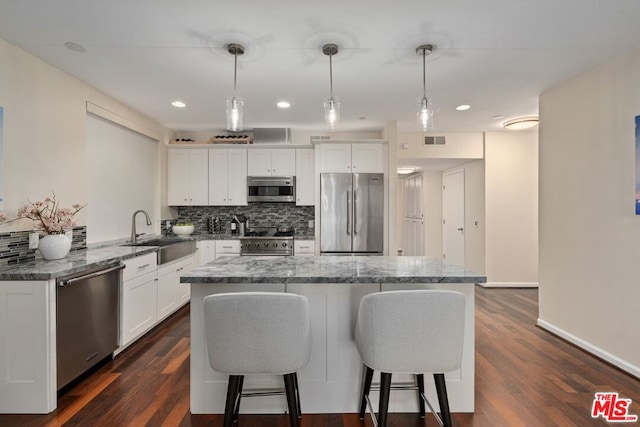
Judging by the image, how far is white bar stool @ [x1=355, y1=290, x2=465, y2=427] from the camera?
160cm

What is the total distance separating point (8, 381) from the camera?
Result: 2078 millimetres

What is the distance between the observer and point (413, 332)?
5.29ft

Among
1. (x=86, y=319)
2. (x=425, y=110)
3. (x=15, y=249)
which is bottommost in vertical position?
(x=86, y=319)

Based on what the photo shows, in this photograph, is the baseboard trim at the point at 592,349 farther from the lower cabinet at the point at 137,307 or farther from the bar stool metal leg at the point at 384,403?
the lower cabinet at the point at 137,307

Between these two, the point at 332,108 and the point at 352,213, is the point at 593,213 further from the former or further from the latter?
the point at 352,213

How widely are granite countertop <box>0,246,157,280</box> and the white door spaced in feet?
16.8

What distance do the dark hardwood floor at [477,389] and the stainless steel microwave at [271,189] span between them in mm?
2261

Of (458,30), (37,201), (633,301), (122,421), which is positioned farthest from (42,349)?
(633,301)

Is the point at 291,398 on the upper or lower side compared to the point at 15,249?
lower

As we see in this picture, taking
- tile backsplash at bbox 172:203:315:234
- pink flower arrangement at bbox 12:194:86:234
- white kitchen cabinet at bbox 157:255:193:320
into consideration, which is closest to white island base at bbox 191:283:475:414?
pink flower arrangement at bbox 12:194:86:234

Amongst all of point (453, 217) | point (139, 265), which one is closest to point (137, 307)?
point (139, 265)

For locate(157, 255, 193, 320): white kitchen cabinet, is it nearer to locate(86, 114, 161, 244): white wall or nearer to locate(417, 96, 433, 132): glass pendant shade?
locate(86, 114, 161, 244): white wall

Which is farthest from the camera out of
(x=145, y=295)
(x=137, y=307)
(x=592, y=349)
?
(x=145, y=295)

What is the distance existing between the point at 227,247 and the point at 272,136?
5.86 ft
